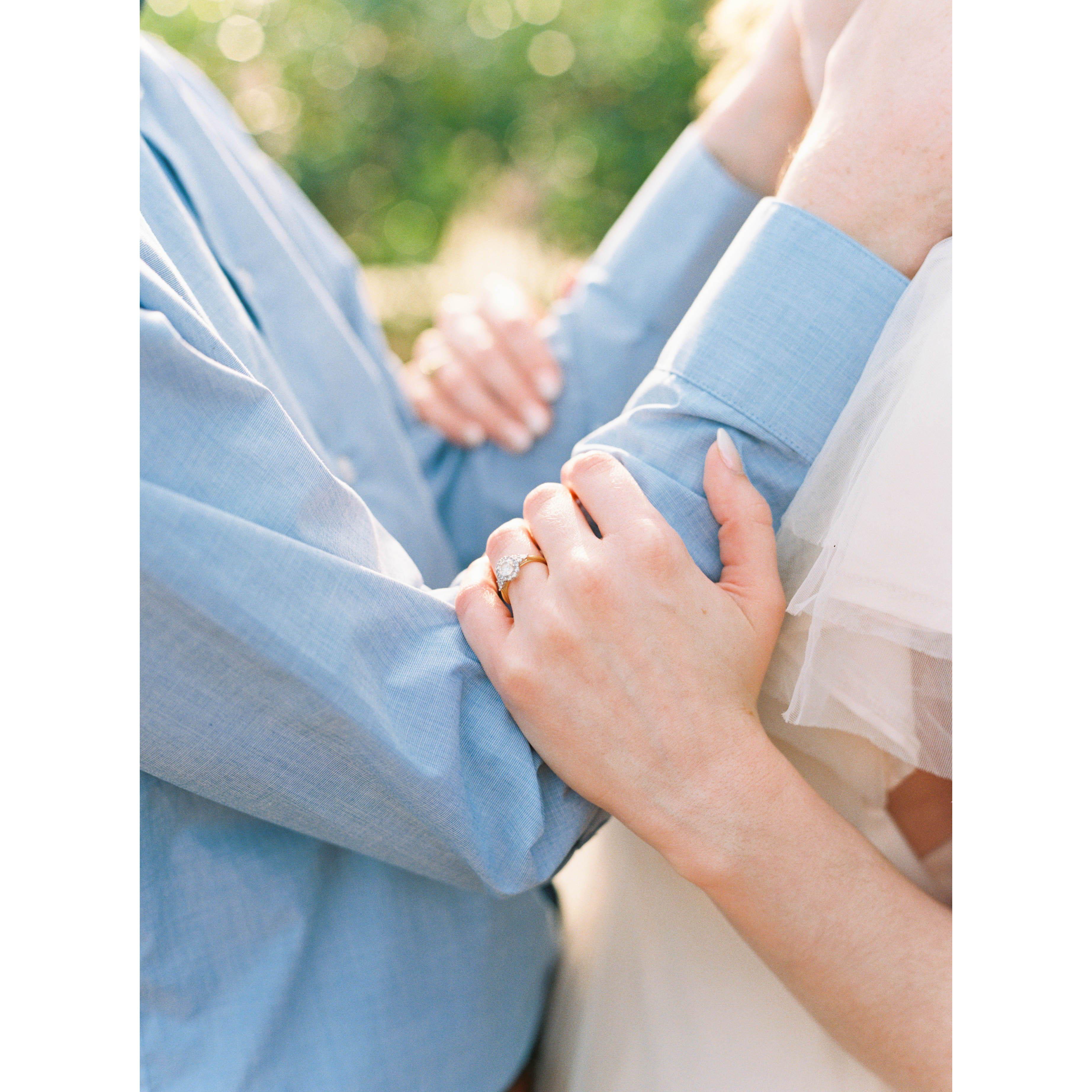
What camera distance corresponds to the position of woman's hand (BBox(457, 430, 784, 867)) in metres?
0.49

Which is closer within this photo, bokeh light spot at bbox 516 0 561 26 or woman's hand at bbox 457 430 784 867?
woman's hand at bbox 457 430 784 867

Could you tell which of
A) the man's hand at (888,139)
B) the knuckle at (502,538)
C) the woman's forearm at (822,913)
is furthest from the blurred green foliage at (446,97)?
the woman's forearm at (822,913)

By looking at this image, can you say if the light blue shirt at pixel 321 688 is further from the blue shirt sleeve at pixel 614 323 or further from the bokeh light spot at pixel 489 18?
the bokeh light spot at pixel 489 18

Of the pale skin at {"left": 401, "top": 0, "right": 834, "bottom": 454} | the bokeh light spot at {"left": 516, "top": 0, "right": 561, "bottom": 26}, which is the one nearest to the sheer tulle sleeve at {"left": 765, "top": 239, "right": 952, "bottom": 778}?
the pale skin at {"left": 401, "top": 0, "right": 834, "bottom": 454}

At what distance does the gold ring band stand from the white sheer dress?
16 cm

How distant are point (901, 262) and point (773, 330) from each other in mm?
93

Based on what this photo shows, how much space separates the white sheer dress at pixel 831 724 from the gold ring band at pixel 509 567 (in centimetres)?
16

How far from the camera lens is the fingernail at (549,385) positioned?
2.99 feet

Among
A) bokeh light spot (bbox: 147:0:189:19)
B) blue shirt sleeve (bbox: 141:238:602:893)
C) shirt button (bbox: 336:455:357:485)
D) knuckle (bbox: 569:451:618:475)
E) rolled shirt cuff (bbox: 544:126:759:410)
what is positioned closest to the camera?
blue shirt sleeve (bbox: 141:238:602:893)

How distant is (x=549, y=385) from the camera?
91cm

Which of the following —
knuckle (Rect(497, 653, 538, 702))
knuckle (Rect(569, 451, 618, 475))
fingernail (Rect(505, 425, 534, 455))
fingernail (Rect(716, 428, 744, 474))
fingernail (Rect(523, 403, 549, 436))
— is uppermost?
fingernail (Rect(716, 428, 744, 474))

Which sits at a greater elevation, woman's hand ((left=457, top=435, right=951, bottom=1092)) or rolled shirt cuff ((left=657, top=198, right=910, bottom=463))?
rolled shirt cuff ((left=657, top=198, right=910, bottom=463))

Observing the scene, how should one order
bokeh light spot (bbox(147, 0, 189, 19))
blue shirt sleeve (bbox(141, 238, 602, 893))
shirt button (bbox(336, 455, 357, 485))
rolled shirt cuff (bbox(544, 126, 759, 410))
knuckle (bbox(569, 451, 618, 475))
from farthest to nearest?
bokeh light spot (bbox(147, 0, 189, 19)) → rolled shirt cuff (bbox(544, 126, 759, 410)) → shirt button (bbox(336, 455, 357, 485)) → knuckle (bbox(569, 451, 618, 475)) → blue shirt sleeve (bbox(141, 238, 602, 893))

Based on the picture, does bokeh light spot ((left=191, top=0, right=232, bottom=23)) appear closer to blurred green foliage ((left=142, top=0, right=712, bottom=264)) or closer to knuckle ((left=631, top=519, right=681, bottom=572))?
blurred green foliage ((left=142, top=0, right=712, bottom=264))
